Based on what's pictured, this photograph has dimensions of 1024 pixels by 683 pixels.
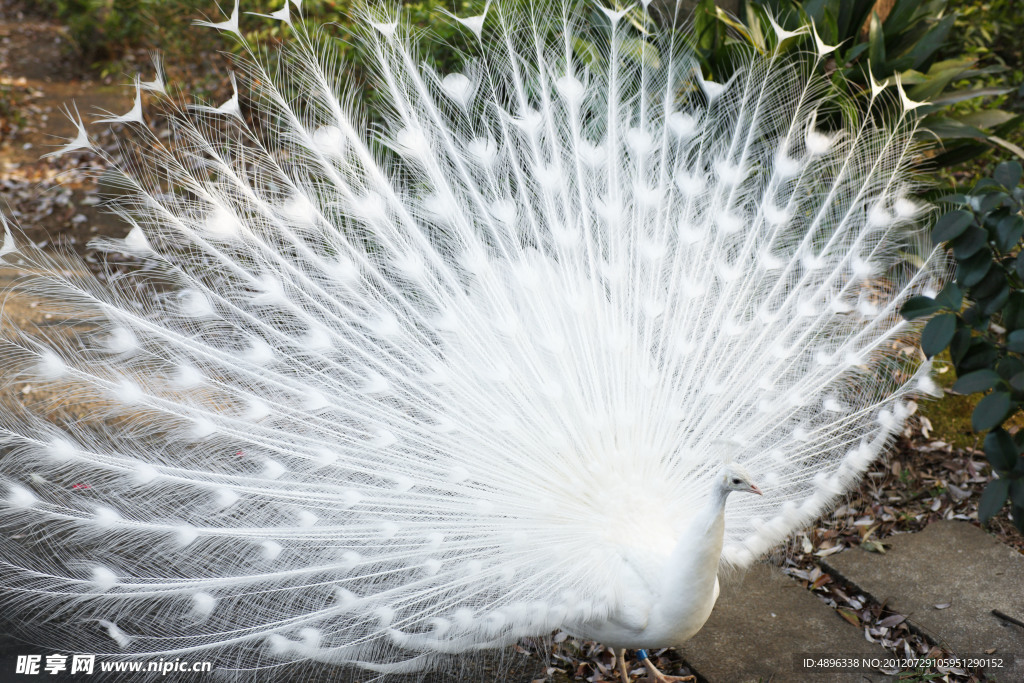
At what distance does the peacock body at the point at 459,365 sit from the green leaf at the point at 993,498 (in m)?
0.62

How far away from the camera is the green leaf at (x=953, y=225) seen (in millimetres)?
2264

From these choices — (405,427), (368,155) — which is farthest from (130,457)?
(368,155)

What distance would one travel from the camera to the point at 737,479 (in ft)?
7.47

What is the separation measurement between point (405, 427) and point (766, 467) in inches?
51.0

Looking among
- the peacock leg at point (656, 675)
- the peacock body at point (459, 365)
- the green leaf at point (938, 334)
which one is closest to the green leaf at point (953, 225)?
the green leaf at point (938, 334)

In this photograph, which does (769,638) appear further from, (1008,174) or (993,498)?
(1008,174)

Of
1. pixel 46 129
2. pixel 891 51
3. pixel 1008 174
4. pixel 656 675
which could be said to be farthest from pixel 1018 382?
pixel 46 129

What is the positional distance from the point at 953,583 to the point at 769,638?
2.88 ft

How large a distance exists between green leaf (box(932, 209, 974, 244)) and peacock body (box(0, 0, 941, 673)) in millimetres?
802

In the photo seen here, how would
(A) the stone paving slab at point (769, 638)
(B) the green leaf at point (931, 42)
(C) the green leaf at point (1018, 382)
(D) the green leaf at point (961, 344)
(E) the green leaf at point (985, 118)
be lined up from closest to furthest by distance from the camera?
(C) the green leaf at point (1018, 382) → (D) the green leaf at point (961, 344) → (A) the stone paving slab at point (769, 638) → (B) the green leaf at point (931, 42) → (E) the green leaf at point (985, 118)

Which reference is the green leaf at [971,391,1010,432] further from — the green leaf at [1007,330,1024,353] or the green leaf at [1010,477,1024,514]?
the green leaf at [1010,477,1024,514]

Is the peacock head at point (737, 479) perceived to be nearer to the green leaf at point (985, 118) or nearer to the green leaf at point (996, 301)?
the green leaf at point (996, 301)

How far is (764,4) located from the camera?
4.76 metres

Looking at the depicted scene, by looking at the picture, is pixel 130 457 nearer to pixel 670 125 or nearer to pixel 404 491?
pixel 404 491
